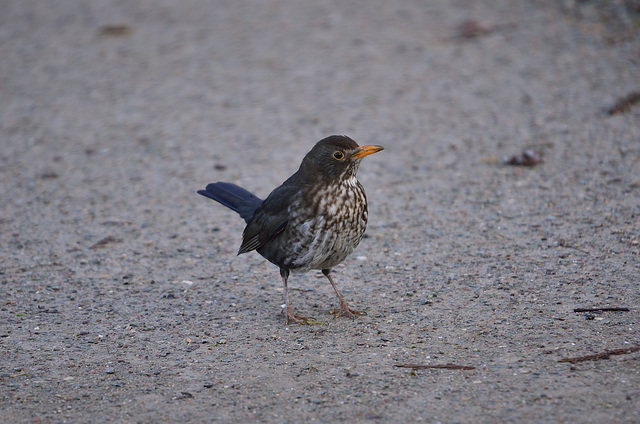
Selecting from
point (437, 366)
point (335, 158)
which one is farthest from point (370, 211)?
point (437, 366)

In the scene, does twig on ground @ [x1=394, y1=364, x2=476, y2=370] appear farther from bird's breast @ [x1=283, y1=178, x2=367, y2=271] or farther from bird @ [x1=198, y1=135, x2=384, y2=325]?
bird's breast @ [x1=283, y1=178, x2=367, y2=271]

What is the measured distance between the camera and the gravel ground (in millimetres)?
4703

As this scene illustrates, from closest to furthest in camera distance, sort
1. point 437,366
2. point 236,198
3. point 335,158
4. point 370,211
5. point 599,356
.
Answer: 1. point 599,356
2. point 437,366
3. point 335,158
4. point 236,198
5. point 370,211

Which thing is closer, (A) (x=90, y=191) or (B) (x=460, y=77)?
(A) (x=90, y=191)

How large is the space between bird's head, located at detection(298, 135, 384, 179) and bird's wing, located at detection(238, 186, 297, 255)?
9.3 inches

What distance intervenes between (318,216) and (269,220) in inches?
18.9

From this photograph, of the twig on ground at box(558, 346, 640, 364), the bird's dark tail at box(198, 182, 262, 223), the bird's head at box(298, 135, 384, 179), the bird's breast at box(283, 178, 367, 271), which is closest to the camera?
the twig on ground at box(558, 346, 640, 364)

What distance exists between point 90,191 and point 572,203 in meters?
5.03

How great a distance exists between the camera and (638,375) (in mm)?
4465

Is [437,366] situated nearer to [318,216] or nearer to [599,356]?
Answer: [599,356]

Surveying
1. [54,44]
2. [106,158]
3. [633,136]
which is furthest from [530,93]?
[54,44]

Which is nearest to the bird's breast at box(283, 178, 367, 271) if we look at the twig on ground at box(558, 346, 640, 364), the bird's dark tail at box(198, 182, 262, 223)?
the bird's dark tail at box(198, 182, 262, 223)

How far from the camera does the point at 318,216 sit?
5.52 m

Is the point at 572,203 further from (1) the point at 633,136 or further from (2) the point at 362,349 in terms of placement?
(2) the point at 362,349
